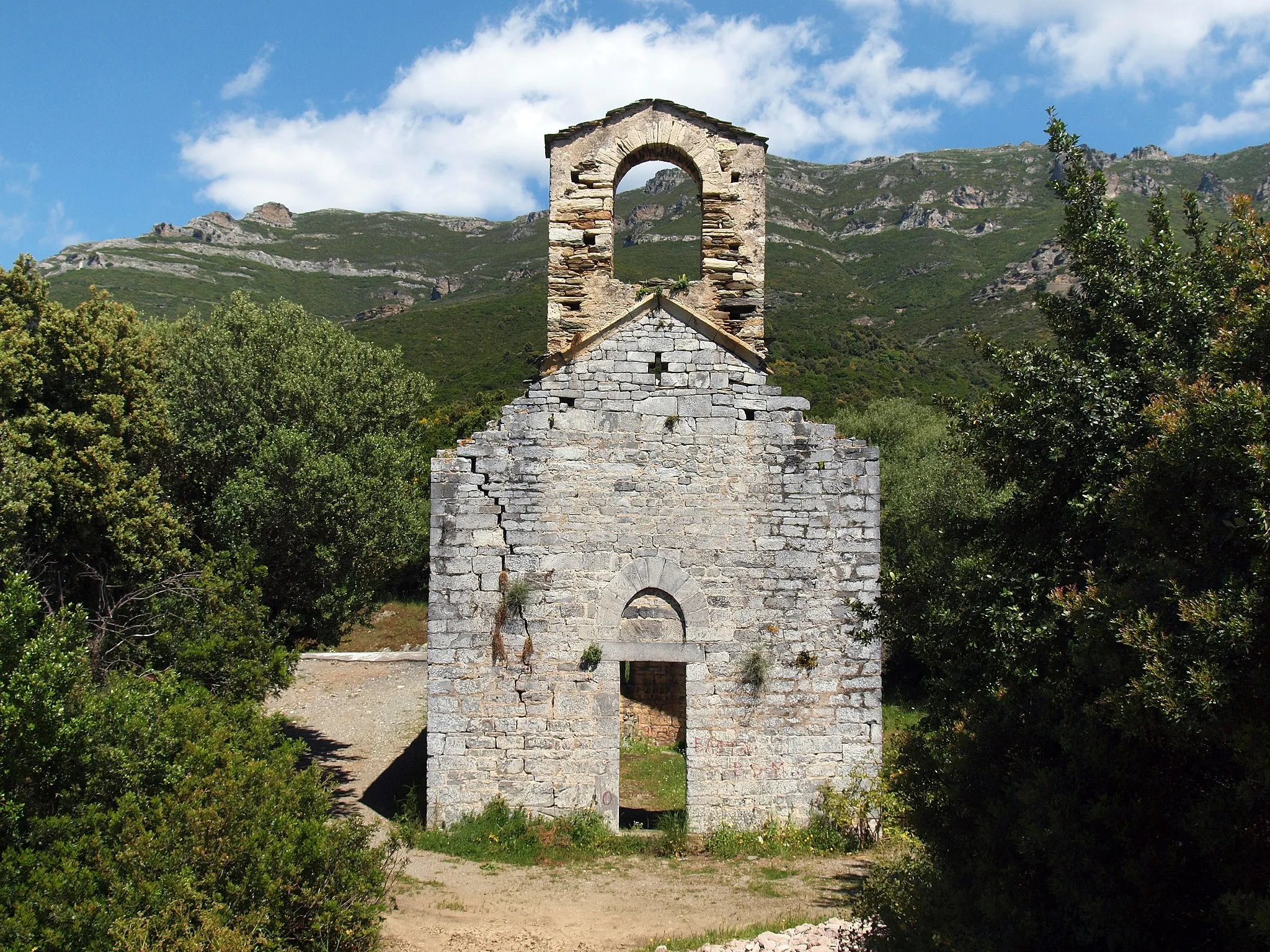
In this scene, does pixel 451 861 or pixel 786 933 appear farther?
pixel 451 861

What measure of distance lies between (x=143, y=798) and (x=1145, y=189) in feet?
239

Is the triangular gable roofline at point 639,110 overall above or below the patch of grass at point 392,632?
above

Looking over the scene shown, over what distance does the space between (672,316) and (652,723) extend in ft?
29.2

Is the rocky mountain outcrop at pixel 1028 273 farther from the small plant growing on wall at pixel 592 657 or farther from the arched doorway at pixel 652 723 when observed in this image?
the small plant growing on wall at pixel 592 657

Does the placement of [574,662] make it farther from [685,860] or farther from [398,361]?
[398,361]

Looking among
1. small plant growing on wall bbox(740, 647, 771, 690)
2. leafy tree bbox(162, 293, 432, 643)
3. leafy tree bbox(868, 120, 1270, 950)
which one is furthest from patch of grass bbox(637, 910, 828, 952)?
leafy tree bbox(162, 293, 432, 643)

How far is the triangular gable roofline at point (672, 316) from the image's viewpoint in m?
10.1

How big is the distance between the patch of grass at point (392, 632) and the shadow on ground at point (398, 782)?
894 cm

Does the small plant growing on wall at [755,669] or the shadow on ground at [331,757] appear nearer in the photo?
the small plant growing on wall at [755,669]

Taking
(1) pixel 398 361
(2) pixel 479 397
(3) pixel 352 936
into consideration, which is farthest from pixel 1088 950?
(2) pixel 479 397

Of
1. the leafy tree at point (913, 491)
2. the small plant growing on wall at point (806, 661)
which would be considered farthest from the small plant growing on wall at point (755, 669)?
the leafy tree at point (913, 491)

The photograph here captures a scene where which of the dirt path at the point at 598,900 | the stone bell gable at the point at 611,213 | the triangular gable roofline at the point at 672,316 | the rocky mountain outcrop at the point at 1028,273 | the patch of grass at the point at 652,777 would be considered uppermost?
the rocky mountain outcrop at the point at 1028,273

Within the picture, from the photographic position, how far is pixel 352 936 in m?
6.58

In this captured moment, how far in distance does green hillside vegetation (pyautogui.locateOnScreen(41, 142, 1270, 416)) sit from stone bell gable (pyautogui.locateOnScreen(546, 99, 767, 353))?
72.9 ft
